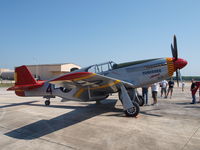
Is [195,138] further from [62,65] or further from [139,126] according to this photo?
[62,65]

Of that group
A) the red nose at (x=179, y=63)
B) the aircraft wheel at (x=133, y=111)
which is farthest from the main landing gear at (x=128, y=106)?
the red nose at (x=179, y=63)

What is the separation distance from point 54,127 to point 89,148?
2.15 metres

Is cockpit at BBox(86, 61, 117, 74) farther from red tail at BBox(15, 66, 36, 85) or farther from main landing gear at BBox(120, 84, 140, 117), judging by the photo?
red tail at BBox(15, 66, 36, 85)

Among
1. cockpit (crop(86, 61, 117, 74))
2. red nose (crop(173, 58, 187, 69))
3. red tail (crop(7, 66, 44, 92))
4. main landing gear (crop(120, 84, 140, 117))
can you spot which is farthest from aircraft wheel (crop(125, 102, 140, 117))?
red tail (crop(7, 66, 44, 92))

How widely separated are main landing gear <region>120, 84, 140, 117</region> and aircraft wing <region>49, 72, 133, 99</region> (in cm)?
50

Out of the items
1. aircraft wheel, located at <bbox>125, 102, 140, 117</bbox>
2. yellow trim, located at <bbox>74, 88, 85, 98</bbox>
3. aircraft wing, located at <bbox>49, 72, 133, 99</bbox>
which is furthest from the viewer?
yellow trim, located at <bbox>74, 88, 85, 98</bbox>

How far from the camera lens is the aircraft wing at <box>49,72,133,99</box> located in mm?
5359

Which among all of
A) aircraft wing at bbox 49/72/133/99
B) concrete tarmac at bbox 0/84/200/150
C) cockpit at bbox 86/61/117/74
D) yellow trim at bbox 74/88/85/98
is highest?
cockpit at bbox 86/61/117/74

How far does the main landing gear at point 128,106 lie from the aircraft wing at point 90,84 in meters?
0.50

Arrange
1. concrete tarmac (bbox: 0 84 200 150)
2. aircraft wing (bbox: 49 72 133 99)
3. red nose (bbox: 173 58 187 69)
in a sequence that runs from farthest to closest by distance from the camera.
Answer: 1. red nose (bbox: 173 58 187 69)
2. aircraft wing (bbox: 49 72 133 99)
3. concrete tarmac (bbox: 0 84 200 150)

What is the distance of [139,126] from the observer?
17.4 ft

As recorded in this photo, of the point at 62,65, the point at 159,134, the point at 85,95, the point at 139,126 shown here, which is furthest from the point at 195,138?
the point at 62,65

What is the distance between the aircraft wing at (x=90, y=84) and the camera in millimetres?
5359

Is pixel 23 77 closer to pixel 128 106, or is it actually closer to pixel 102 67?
pixel 102 67
